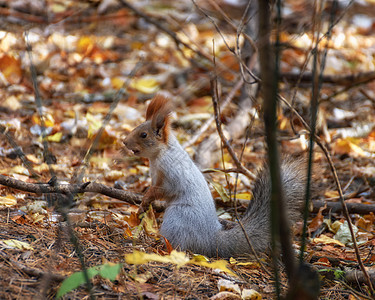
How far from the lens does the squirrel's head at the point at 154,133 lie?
256cm

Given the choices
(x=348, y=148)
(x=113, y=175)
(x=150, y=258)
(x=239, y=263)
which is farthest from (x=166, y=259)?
(x=348, y=148)

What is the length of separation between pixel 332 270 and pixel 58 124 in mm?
2686

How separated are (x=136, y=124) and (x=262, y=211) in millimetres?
2064

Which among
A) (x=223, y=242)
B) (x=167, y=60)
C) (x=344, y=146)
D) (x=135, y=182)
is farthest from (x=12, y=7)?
(x=223, y=242)

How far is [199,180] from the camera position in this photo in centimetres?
253

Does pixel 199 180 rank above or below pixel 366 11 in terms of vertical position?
below

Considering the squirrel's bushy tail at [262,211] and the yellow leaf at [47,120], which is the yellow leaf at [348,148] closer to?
the squirrel's bushy tail at [262,211]

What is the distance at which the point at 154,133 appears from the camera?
258cm

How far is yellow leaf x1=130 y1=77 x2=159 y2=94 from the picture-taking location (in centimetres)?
499

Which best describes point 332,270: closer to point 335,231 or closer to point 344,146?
point 335,231

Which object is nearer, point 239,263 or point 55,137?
point 239,263

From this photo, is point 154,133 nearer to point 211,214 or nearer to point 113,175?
point 211,214

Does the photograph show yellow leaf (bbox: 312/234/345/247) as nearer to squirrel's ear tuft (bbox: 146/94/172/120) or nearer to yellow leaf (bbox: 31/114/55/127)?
squirrel's ear tuft (bbox: 146/94/172/120)

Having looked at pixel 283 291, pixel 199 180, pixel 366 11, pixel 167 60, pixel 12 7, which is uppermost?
pixel 366 11
